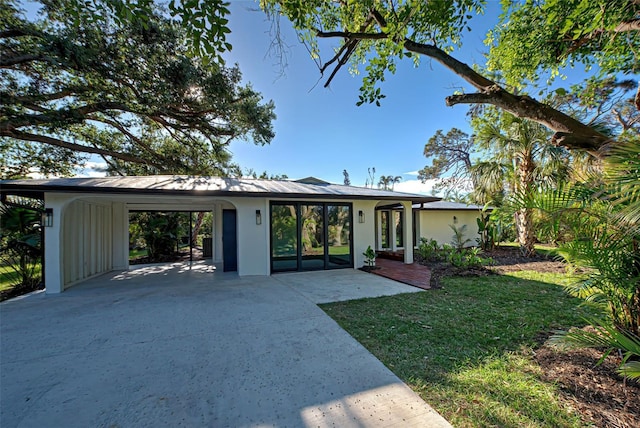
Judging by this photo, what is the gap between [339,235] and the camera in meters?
9.95

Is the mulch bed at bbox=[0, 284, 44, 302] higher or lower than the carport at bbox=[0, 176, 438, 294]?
lower

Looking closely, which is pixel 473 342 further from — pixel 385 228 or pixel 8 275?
pixel 8 275

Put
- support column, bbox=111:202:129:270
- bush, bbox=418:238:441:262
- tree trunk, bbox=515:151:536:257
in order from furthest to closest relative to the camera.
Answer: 1. bush, bbox=418:238:441:262
2. tree trunk, bbox=515:151:536:257
3. support column, bbox=111:202:129:270

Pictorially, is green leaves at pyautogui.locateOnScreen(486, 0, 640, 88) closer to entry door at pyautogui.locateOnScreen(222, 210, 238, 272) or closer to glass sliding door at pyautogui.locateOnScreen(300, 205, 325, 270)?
glass sliding door at pyautogui.locateOnScreen(300, 205, 325, 270)

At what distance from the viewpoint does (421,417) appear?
235cm

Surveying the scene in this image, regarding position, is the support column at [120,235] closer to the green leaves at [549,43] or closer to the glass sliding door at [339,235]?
the glass sliding door at [339,235]

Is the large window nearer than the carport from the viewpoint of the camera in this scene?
No

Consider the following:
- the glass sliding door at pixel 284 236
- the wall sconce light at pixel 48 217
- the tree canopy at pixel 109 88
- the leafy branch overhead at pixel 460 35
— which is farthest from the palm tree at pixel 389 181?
the wall sconce light at pixel 48 217

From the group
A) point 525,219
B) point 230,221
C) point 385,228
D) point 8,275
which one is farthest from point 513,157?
point 8,275

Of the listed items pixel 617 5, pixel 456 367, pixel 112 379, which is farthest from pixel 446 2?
pixel 112 379

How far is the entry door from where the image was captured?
389 inches

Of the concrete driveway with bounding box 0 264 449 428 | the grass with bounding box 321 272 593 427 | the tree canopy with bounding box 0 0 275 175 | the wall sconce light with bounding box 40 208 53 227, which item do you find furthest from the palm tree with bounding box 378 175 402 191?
the wall sconce light with bounding box 40 208 53 227

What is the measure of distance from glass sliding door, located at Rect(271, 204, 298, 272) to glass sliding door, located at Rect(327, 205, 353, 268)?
141 cm

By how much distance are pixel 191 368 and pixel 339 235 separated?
7241 millimetres
